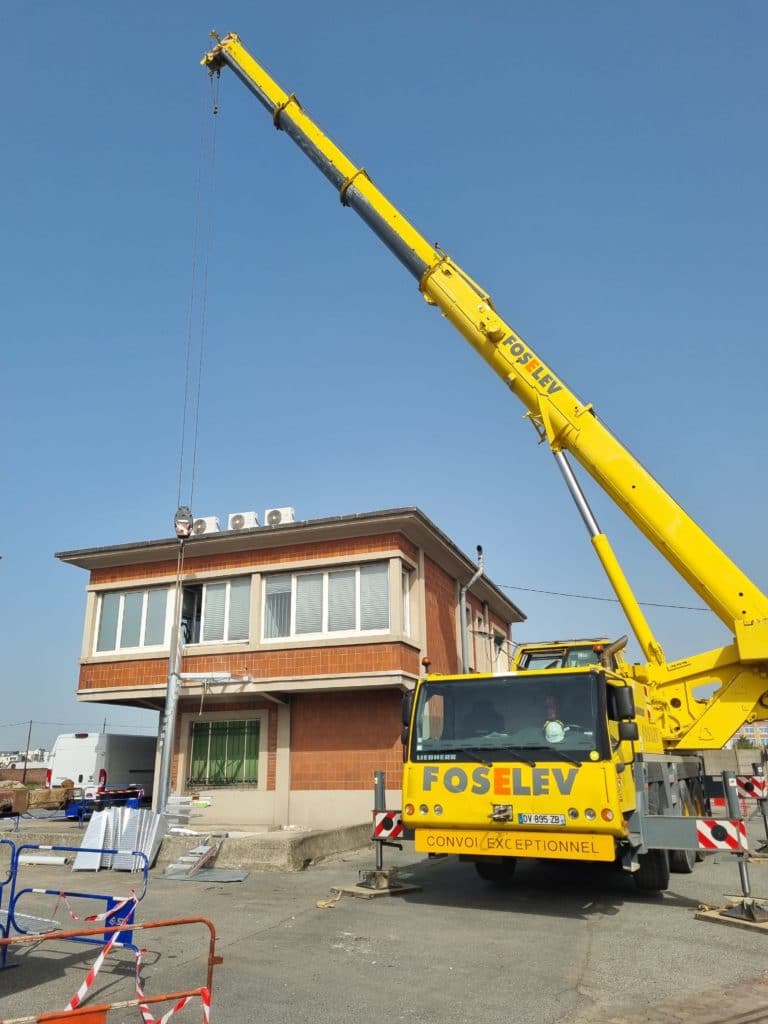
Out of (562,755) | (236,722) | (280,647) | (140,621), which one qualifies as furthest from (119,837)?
(562,755)

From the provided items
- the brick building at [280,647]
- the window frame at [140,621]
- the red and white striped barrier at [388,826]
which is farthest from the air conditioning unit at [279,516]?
the red and white striped barrier at [388,826]

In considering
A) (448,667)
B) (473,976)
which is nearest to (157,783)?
(448,667)

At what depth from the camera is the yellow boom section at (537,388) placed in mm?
11508

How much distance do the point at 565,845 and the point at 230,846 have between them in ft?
20.8

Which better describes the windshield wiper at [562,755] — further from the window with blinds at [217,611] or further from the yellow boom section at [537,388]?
the window with blinds at [217,611]

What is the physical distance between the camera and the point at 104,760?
2097 centimetres

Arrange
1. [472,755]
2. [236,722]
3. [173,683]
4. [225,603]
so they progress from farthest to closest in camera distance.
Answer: [225,603]
[236,722]
[173,683]
[472,755]

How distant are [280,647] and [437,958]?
10641 millimetres

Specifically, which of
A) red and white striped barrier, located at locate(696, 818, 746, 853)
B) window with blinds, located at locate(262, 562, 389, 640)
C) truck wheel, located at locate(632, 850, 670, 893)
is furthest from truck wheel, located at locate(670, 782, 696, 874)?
window with blinds, located at locate(262, 562, 389, 640)

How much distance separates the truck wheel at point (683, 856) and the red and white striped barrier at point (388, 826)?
4.27 m

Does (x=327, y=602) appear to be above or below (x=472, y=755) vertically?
above

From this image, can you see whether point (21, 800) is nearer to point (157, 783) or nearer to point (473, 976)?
point (157, 783)

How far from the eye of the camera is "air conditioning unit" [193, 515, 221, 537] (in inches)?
730

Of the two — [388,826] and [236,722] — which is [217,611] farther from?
[388,826]
